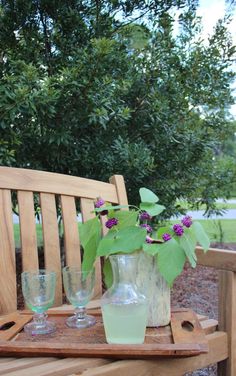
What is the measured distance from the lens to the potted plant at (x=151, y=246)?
88 centimetres

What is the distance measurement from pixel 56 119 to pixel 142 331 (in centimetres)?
155

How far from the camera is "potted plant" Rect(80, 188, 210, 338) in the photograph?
0.88m

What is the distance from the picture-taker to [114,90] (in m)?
2.15

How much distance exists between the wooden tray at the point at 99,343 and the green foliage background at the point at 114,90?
1.20 metres

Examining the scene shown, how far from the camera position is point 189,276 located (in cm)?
349

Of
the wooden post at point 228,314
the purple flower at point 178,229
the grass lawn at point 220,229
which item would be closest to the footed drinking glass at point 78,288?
the purple flower at point 178,229

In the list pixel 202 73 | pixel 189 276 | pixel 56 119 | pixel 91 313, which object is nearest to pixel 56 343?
pixel 91 313

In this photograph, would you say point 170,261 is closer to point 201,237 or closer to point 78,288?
point 201,237

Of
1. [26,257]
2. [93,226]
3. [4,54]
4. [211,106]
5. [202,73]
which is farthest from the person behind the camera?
[211,106]

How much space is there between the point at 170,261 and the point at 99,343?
22 cm

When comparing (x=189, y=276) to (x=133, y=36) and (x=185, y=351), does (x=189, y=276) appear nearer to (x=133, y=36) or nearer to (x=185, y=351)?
(x=133, y=36)

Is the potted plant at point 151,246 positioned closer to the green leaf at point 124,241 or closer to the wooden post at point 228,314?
the green leaf at point 124,241

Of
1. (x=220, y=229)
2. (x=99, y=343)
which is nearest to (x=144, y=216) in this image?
(x=99, y=343)

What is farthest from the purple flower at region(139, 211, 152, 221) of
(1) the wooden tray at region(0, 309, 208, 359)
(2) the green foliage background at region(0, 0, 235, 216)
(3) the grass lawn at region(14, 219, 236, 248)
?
(3) the grass lawn at region(14, 219, 236, 248)
